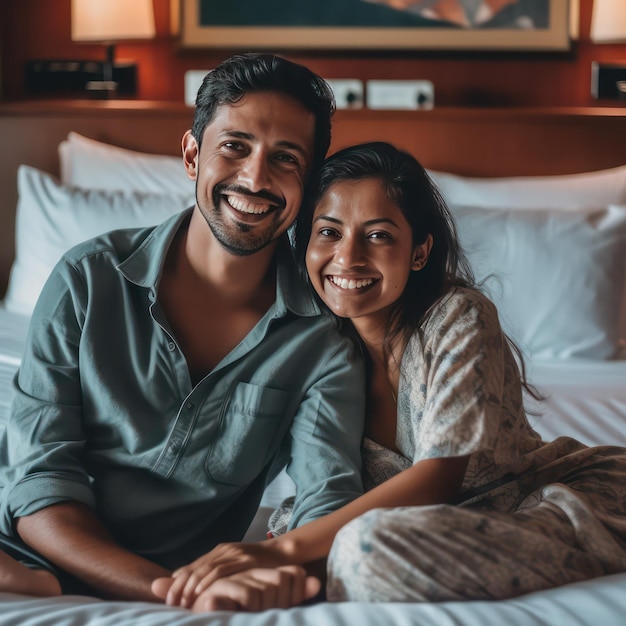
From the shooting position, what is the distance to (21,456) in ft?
4.65

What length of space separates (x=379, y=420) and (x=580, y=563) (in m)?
0.44

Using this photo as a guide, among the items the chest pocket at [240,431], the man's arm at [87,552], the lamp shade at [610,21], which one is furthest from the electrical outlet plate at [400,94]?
the man's arm at [87,552]

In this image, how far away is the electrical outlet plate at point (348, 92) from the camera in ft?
10.6

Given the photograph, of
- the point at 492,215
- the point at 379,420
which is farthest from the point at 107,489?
the point at 492,215

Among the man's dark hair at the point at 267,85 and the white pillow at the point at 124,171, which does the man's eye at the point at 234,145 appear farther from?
the white pillow at the point at 124,171

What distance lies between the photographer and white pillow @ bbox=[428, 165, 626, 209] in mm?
2764

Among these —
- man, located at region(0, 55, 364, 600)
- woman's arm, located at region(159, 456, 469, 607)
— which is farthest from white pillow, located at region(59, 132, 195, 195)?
woman's arm, located at region(159, 456, 469, 607)

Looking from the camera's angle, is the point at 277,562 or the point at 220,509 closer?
the point at 277,562

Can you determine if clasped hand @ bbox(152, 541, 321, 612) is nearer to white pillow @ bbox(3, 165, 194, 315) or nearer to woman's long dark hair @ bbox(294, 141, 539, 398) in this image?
woman's long dark hair @ bbox(294, 141, 539, 398)

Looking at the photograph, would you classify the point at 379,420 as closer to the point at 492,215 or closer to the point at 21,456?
the point at 21,456

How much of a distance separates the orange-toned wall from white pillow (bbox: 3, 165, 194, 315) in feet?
2.61

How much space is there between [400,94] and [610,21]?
745mm

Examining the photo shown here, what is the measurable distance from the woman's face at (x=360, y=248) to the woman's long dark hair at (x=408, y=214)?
21mm

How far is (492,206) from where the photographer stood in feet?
9.12
